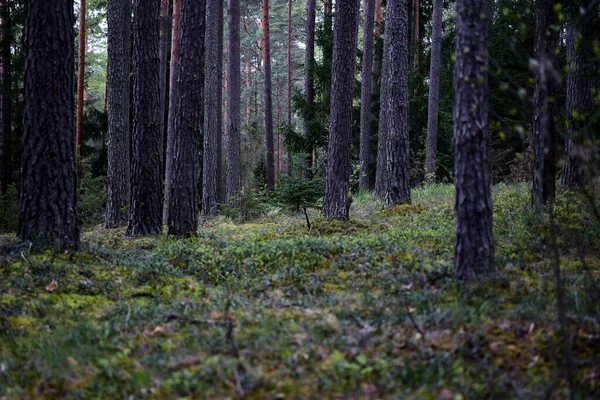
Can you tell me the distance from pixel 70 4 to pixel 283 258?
5248 millimetres

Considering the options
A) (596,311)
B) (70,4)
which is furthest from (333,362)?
(70,4)

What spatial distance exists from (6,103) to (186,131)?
12.6 meters

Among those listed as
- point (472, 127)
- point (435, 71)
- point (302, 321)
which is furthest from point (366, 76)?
point (302, 321)

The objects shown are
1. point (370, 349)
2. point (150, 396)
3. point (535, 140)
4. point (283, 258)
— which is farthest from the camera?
point (535, 140)

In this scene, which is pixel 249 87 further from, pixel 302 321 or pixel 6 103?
pixel 302 321

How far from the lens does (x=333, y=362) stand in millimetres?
4129

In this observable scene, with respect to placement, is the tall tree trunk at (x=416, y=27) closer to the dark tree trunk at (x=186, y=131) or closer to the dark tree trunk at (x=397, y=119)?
the dark tree trunk at (x=397, y=119)

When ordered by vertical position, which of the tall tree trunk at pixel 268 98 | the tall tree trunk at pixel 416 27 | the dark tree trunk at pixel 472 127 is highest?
the tall tree trunk at pixel 416 27

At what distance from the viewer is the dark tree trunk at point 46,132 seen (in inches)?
316

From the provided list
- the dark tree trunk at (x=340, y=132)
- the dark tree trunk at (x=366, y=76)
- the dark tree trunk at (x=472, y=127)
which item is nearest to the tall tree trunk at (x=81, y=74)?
the dark tree trunk at (x=366, y=76)

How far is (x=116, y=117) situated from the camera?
15492 mm

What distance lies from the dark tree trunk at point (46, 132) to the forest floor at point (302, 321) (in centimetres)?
52

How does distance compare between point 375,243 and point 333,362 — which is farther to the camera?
point 375,243

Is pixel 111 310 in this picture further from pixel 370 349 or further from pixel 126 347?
pixel 370 349
